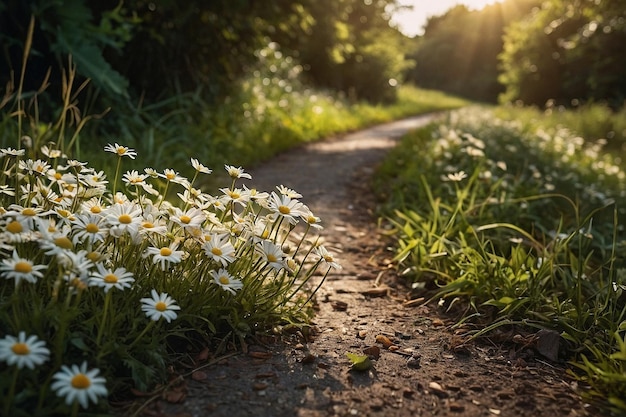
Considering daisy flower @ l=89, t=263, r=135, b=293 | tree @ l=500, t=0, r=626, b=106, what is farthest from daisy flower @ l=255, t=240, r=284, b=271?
tree @ l=500, t=0, r=626, b=106

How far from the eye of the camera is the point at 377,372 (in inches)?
86.0

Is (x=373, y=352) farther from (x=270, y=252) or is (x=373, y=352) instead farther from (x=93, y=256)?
(x=93, y=256)

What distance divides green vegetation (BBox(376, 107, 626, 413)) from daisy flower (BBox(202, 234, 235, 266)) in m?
1.11

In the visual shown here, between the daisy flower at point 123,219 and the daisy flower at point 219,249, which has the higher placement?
the daisy flower at point 123,219

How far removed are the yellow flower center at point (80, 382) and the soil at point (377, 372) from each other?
32 cm

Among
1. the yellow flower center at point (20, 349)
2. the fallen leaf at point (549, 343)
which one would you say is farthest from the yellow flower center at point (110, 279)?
the fallen leaf at point (549, 343)

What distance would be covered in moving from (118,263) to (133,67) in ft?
16.3

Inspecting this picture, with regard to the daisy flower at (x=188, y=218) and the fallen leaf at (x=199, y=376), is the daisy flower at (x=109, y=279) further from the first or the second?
the fallen leaf at (x=199, y=376)

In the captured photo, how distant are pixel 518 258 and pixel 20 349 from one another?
246 cm

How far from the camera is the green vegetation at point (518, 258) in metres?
2.48

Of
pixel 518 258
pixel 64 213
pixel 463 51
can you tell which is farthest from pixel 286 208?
pixel 463 51

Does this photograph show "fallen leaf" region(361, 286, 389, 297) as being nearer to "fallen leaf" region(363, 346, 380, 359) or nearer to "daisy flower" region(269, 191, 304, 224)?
"fallen leaf" region(363, 346, 380, 359)

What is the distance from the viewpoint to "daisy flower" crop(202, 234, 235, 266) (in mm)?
2066

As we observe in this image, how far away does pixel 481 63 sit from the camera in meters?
49.3
